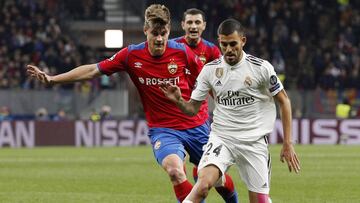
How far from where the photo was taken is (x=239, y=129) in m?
9.02

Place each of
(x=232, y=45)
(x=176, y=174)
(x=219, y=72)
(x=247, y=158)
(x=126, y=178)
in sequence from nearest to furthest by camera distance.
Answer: (x=232, y=45), (x=247, y=158), (x=219, y=72), (x=176, y=174), (x=126, y=178)

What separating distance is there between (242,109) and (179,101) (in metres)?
0.56

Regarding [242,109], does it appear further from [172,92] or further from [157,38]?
[157,38]

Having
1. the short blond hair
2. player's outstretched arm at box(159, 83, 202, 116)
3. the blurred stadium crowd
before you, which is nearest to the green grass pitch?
the short blond hair

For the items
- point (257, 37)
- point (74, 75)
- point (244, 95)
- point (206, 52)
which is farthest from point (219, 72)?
point (257, 37)

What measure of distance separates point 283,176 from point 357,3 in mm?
22145

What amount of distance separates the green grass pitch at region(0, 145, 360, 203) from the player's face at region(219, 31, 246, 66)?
4414 mm

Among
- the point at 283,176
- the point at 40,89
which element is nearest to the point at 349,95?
the point at 40,89

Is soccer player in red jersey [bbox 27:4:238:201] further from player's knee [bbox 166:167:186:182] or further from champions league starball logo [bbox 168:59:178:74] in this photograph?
player's knee [bbox 166:167:186:182]

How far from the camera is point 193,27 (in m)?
12.2

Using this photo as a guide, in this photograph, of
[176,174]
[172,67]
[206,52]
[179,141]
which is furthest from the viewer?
[206,52]

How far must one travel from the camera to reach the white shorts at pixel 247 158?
8922 millimetres

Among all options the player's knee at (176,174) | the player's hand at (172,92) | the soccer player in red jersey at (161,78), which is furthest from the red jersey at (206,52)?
the player's hand at (172,92)

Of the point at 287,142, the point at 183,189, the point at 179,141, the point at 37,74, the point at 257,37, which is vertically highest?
the point at 37,74
